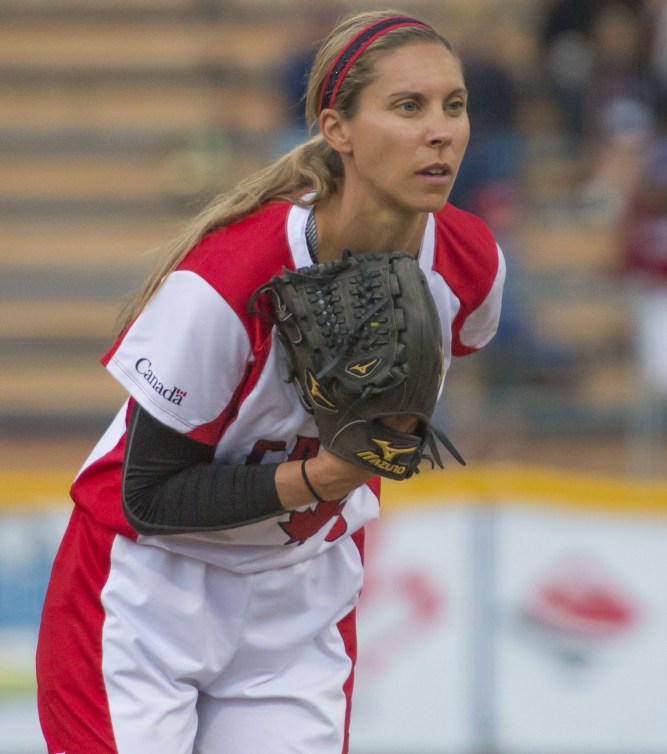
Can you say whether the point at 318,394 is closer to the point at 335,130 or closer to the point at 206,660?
the point at 335,130

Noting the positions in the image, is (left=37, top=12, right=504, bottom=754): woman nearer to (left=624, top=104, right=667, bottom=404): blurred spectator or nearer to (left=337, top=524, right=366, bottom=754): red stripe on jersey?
(left=337, top=524, right=366, bottom=754): red stripe on jersey

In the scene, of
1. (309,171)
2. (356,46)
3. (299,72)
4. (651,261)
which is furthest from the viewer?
(299,72)

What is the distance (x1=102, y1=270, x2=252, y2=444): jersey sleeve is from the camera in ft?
8.34

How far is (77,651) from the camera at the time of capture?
110 inches

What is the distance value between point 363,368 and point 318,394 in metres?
0.12

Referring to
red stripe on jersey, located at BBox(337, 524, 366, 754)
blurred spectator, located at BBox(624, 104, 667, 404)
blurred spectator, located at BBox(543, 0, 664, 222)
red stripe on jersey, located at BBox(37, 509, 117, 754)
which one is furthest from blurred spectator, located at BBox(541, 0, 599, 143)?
red stripe on jersey, located at BBox(37, 509, 117, 754)

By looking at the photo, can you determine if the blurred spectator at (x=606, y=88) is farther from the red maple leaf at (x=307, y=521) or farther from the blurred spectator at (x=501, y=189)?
the red maple leaf at (x=307, y=521)

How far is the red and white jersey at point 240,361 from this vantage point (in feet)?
8.39

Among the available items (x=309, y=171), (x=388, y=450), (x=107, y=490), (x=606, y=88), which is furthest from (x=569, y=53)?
(x=388, y=450)

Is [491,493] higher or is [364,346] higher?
[364,346]

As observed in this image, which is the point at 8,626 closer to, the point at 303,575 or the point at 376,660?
the point at 376,660

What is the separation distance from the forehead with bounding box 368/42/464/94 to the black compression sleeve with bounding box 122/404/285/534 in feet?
2.44

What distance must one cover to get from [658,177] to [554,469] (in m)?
1.58

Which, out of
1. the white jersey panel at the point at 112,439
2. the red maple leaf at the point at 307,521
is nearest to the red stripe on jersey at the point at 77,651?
the white jersey panel at the point at 112,439
